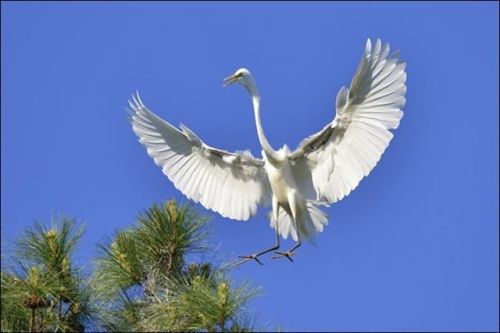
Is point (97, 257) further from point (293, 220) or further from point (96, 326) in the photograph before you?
point (293, 220)

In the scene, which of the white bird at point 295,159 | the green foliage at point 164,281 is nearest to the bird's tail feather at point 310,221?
the white bird at point 295,159

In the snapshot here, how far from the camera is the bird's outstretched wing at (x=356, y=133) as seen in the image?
Answer: 7934mm

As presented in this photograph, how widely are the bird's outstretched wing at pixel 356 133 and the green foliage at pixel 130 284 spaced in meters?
1.78

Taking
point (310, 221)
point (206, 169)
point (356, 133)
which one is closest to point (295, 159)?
point (310, 221)

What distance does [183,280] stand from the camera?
21.4 feet

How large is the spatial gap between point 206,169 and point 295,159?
89 cm

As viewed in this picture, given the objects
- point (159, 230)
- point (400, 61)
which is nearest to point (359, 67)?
point (400, 61)

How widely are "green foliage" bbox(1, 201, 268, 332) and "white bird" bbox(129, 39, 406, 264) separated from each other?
1731 millimetres

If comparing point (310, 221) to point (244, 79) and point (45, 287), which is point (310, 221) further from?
point (45, 287)

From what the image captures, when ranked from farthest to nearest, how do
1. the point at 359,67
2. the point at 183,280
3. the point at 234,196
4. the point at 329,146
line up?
the point at 234,196 → the point at 329,146 → the point at 359,67 → the point at 183,280

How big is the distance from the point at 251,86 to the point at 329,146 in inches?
34.8

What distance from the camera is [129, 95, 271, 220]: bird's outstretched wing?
9164mm

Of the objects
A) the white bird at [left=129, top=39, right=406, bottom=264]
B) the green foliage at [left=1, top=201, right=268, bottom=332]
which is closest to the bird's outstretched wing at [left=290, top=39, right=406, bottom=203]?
the white bird at [left=129, top=39, right=406, bottom=264]

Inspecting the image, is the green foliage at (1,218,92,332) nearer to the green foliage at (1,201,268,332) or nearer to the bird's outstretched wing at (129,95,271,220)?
the green foliage at (1,201,268,332)
